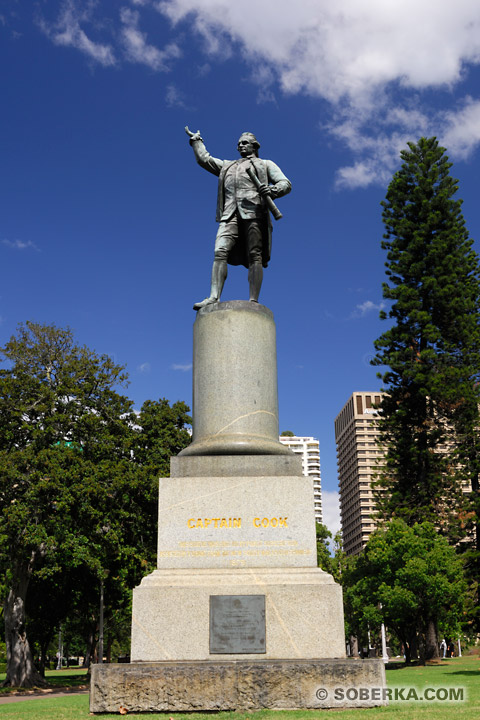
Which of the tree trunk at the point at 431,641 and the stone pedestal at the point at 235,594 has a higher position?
the stone pedestal at the point at 235,594

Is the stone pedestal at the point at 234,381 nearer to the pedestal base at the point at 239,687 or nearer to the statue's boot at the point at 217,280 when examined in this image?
the statue's boot at the point at 217,280

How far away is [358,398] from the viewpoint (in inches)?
4845

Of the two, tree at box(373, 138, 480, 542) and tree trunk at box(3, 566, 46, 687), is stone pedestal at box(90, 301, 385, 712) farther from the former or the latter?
tree at box(373, 138, 480, 542)

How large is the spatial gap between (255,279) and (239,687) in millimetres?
5970

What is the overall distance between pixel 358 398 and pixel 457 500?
91.7m

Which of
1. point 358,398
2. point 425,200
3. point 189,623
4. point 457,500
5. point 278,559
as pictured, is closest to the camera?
point 189,623

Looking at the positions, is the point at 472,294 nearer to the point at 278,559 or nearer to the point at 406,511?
the point at 406,511

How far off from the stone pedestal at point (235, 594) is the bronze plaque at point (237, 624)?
0.01m

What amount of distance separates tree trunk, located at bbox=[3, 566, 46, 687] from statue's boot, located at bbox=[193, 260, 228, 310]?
20.8 metres

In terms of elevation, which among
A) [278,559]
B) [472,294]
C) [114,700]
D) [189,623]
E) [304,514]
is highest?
[472,294]

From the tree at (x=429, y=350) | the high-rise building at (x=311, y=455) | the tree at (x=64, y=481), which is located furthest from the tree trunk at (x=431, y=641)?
the high-rise building at (x=311, y=455)

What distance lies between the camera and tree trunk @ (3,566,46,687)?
26484mm

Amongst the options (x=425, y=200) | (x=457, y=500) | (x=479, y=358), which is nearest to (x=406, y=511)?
(x=457, y=500)

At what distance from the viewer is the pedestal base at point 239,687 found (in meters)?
6.24
